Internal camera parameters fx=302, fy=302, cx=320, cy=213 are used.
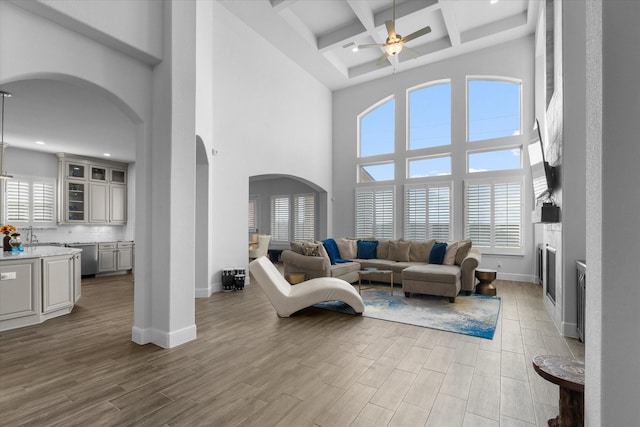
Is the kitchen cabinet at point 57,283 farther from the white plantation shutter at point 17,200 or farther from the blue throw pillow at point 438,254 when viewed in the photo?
the blue throw pillow at point 438,254

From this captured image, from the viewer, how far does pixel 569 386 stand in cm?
166

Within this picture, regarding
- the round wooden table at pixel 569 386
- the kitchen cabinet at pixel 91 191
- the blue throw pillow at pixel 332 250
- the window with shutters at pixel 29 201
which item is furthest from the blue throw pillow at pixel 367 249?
the window with shutters at pixel 29 201

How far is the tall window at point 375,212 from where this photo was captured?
28.5 feet

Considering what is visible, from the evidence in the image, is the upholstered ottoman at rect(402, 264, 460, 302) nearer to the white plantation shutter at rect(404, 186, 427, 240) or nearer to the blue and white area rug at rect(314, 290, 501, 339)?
the blue and white area rug at rect(314, 290, 501, 339)

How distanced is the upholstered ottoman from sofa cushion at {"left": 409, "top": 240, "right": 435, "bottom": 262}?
1.31 metres

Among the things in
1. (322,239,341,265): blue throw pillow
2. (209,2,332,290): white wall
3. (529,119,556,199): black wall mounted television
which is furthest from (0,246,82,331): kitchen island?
(529,119,556,199): black wall mounted television

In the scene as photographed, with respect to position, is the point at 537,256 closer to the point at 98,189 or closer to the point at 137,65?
the point at 137,65

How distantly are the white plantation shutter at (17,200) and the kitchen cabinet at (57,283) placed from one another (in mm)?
4196

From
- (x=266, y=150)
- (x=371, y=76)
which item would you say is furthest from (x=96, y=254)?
(x=371, y=76)

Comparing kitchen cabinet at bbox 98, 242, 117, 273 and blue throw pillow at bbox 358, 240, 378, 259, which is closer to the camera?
blue throw pillow at bbox 358, 240, 378, 259

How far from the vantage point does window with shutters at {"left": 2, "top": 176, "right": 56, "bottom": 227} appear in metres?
6.94

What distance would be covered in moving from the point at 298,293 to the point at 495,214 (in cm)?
551
